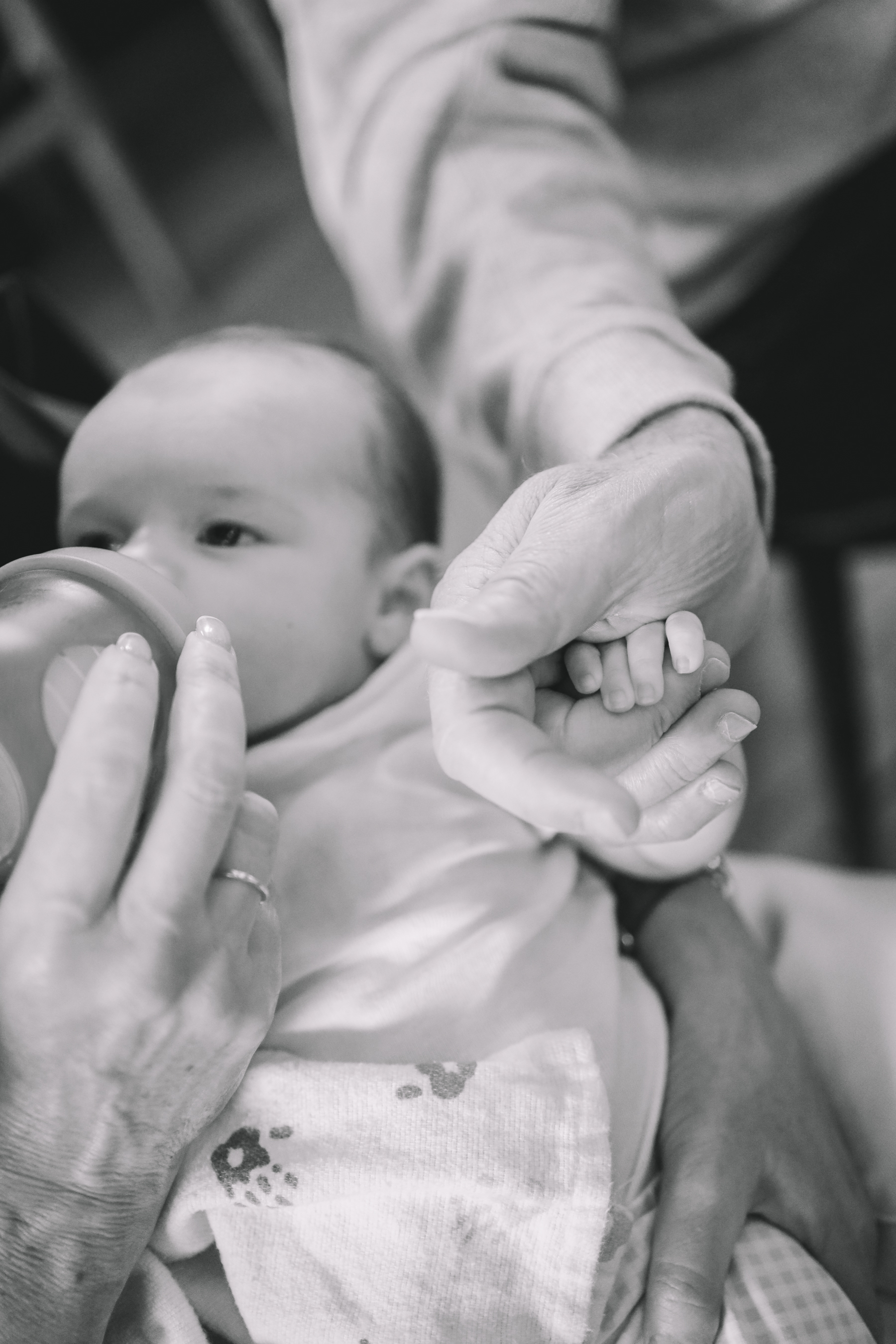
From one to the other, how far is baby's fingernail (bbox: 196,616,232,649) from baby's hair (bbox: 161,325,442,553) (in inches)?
10.6

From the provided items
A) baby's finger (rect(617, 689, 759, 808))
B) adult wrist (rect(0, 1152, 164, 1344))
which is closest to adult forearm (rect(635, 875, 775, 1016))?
baby's finger (rect(617, 689, 759, 808))

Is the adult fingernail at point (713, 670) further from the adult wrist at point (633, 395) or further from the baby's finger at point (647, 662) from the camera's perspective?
the adult wrist at point (633, 395)

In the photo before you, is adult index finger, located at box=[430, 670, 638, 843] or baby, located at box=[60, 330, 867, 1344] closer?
adult index finger, located at box=[430, 670, 638, 843]

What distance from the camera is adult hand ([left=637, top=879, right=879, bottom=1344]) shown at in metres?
0.57

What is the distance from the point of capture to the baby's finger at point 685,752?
1.68 ft

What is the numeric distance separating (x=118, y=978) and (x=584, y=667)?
258mm

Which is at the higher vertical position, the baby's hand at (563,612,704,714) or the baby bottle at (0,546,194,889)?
the baby bottle at (0,546,194,889)

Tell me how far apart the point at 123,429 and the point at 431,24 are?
0.44 meters

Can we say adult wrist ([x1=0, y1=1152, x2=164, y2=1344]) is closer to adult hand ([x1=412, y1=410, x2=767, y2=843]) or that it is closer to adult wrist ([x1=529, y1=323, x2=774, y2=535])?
adult hand ([x1=412, y1=410, x2=767, y2=843])

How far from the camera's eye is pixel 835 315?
3.45ft

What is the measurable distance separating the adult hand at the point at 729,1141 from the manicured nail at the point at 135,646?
1.36 feet

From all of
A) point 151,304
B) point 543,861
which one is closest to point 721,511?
point 543,861

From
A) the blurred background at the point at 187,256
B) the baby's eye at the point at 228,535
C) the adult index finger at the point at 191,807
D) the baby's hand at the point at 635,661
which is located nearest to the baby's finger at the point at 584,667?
the baby's hand at the point at 635,661

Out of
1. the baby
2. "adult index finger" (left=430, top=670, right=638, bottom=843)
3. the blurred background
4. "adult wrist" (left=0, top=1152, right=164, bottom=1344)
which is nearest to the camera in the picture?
"adult index finger" (left=430, top=670, right=638, bottom=843)
